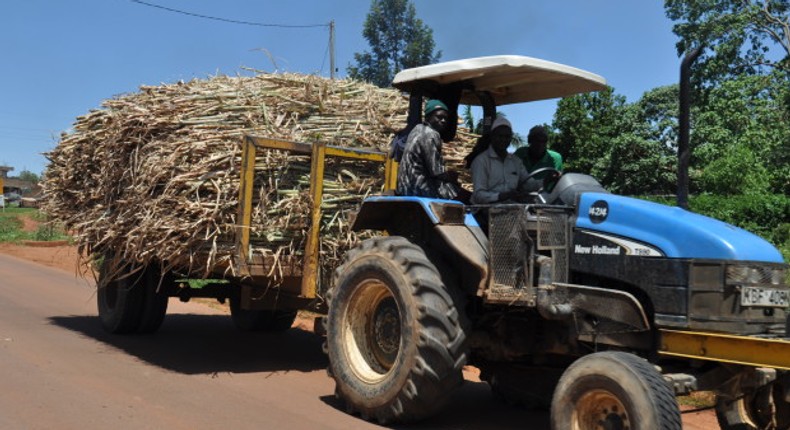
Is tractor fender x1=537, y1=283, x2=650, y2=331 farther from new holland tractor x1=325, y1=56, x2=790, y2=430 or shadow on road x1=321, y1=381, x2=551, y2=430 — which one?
shadow on road x1=321, y1=381, x2=551, y2=430

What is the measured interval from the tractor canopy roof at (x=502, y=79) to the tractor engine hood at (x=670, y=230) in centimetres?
118

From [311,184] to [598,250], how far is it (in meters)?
2.80

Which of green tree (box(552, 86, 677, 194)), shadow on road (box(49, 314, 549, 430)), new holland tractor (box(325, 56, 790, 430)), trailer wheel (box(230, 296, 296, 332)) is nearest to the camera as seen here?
new holland tractor (box(325, 56, 790, 430))

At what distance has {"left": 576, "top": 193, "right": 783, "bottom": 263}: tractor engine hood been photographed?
435 centimetres

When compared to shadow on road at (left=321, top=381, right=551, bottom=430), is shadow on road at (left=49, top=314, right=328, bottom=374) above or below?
above

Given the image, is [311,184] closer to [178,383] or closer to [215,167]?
[215,167]

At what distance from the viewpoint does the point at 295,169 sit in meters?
6.96

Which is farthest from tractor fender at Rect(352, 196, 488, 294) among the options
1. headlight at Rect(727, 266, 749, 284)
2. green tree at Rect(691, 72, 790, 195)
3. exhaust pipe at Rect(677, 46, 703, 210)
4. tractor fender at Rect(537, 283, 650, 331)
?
green tree at Rect(691, 72, 790, 195)

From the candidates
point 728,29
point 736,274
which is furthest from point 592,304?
point 728,29

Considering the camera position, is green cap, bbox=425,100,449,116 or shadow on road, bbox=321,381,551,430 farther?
green cap, bbox=425,100,449,116

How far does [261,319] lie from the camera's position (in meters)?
9.21

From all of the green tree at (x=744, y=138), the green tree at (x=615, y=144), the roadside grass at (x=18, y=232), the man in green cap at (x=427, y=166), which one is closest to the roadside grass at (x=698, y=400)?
the man in green cap at (x=427, y=166)

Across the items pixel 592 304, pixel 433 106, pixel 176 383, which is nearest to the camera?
pixel 592 304

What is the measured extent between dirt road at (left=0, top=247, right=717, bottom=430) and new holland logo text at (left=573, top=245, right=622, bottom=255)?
1.57 meters
